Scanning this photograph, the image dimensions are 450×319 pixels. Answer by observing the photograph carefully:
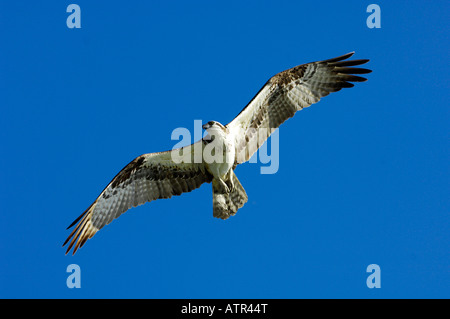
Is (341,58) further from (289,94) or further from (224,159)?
(224,159)

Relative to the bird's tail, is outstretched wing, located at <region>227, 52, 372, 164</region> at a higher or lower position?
higher

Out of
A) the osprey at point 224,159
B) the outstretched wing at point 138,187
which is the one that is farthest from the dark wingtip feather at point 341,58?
the outstretched wing at point 138,187

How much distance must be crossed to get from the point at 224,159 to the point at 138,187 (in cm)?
191

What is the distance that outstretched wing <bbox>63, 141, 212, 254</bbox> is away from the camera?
1034 cm

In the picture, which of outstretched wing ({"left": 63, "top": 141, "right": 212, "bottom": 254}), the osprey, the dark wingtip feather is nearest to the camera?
the osprey

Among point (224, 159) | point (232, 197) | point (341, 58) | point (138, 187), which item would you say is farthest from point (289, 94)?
point (138, 187)

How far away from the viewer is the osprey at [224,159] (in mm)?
9938

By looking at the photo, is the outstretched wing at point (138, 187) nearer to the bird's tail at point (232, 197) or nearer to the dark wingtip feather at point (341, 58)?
the bird's tail at point (232, 197)

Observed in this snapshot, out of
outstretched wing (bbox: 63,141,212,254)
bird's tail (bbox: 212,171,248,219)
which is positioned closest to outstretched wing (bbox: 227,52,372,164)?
bird's tail (bbox: 212,171,248,219)

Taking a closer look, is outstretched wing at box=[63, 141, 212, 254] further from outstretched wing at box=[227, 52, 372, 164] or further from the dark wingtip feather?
the dark wingtip feather

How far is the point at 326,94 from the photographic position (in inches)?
402
